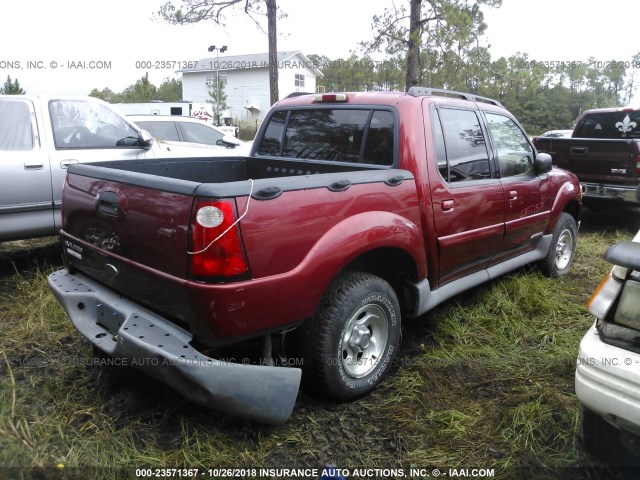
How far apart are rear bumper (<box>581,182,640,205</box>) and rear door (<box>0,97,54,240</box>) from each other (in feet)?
23.0

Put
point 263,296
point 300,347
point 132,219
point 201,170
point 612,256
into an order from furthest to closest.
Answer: point 201,170 → point 300,347 → point 132,219 → point 263,296 → point 612,256

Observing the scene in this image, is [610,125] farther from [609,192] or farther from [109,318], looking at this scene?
[109,318]

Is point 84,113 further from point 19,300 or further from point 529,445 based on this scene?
point 529,445

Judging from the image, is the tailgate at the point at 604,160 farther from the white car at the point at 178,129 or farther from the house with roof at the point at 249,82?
the house with roof at the point at 249,82

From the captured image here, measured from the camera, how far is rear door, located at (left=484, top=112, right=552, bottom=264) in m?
4.23

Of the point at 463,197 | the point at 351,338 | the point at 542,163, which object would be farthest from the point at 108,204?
the point at 542,163

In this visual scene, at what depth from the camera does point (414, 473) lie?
2506mm

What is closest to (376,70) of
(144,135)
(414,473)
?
(144,135)

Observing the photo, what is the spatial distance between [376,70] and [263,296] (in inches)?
471

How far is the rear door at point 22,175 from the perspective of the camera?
187 inches

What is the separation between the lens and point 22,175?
4.84 meters

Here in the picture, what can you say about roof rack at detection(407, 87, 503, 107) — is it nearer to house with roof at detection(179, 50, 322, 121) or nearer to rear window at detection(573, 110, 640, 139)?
rear window at detection(573, 110, 640, 139)

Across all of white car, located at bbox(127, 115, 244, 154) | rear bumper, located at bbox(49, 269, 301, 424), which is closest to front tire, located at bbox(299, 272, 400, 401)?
rear bumper, located at bbox(49, 269, 301, 424)

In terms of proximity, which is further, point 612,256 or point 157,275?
point 157,275
